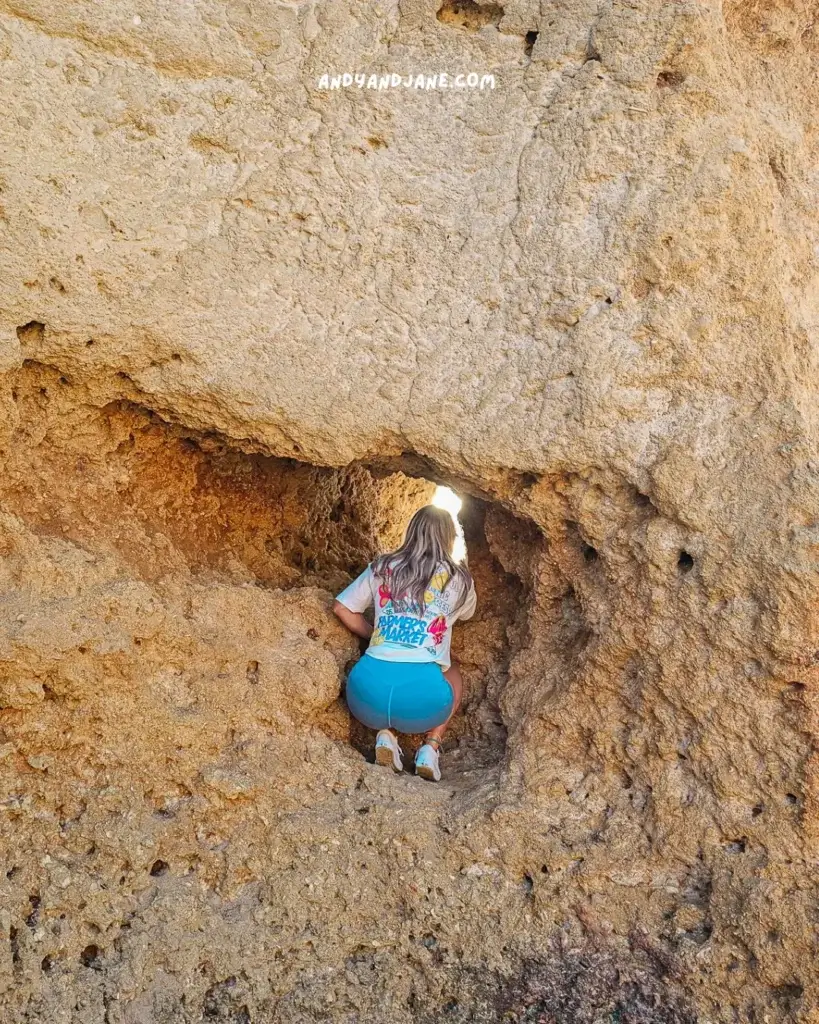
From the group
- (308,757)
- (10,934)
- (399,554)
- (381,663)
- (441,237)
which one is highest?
(441,237)

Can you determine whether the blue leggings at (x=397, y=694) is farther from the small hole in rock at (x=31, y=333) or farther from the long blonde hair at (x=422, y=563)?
the small hole in rock at (x=31, y=333)

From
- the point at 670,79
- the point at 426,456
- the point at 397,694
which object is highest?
the point at 670,79

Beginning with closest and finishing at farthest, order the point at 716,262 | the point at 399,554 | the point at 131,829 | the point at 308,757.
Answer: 1. the point at 716,262
2. the point at 131,829
3. the point at 308,757
4. the point at 399,554

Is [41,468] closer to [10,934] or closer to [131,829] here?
[131,829]

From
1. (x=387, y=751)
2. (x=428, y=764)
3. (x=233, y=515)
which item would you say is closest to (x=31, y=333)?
(x=233, y=515)

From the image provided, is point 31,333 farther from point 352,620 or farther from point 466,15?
point 466,15

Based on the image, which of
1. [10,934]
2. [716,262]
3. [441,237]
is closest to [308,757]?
[10,934]

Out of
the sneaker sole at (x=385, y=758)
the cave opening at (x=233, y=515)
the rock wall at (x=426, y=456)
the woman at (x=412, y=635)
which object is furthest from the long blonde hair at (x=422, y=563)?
the sneaker sole at (x=385, y=758)

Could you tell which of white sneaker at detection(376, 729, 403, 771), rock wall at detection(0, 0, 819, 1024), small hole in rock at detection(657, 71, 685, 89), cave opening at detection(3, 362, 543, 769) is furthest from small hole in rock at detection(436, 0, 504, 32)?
white sneaker at detection(376, 729, 403, 771)
